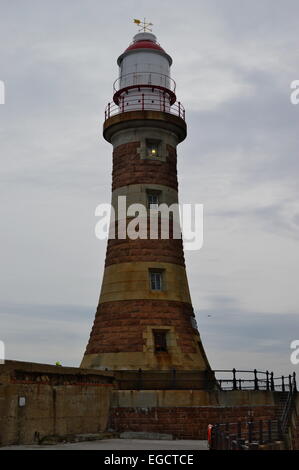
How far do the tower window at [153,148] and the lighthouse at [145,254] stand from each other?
0.05 meters

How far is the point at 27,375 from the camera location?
17.7m

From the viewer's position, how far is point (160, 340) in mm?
25328

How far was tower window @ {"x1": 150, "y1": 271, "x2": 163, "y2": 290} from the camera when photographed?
26.1 m

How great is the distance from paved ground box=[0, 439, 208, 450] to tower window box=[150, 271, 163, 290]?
777 cm

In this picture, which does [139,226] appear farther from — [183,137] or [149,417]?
[149,417]

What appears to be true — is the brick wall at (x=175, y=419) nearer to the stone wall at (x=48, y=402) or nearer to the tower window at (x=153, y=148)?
the stone wall at (x=48, y=402)

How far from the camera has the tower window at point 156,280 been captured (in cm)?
2614

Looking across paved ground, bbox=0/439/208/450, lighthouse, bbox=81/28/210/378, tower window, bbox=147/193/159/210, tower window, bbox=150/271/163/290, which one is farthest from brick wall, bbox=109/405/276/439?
tower window, bbox=147/193/159/210

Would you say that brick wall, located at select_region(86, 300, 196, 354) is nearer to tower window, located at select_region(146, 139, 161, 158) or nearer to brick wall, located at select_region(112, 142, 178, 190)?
brick wall, located at select_region(112, 142, 178, 190)

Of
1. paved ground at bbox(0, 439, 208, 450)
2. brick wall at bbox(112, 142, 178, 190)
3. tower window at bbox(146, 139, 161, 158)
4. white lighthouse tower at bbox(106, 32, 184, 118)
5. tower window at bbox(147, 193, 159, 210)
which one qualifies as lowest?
paved ground at bbox(0, 439, 208, 450)

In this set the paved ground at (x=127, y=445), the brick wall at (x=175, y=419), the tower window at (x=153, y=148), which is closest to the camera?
the paved ground at (x=127, y=445)

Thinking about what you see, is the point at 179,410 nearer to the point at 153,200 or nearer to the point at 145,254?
the point at 145,254

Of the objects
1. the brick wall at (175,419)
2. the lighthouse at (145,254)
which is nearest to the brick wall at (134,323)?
the lighthouse at (145,254)
